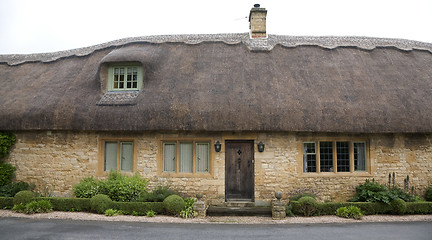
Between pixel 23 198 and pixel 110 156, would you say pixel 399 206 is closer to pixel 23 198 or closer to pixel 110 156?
pixel 110 156

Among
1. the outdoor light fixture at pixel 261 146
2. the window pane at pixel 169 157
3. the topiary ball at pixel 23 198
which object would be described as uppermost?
the outdoor light fixture at pixel 261 146

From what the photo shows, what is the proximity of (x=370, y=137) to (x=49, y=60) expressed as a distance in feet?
47.0

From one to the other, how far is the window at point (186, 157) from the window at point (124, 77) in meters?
2.82

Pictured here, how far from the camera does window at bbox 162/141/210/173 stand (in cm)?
1166

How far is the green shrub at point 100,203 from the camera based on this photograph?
9.95 meters

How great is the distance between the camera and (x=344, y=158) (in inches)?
466

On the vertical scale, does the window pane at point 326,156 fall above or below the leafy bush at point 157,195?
above

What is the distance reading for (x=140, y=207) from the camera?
9953 mm

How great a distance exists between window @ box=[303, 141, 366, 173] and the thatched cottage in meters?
0.04

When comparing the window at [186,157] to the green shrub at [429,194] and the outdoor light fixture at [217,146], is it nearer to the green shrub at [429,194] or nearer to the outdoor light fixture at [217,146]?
the outdoor light fixture at [217,146]

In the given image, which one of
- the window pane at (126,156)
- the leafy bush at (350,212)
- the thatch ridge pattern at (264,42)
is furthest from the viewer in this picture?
the thatch ridge pattern at (264,42)

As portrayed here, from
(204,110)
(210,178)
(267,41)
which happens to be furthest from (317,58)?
(210,178)

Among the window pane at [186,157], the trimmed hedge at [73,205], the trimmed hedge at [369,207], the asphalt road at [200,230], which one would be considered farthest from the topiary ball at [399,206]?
the trimmed hedge at [73,205]

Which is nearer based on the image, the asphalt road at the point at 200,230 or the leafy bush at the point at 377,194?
the asphalt road at the point at 200,230
